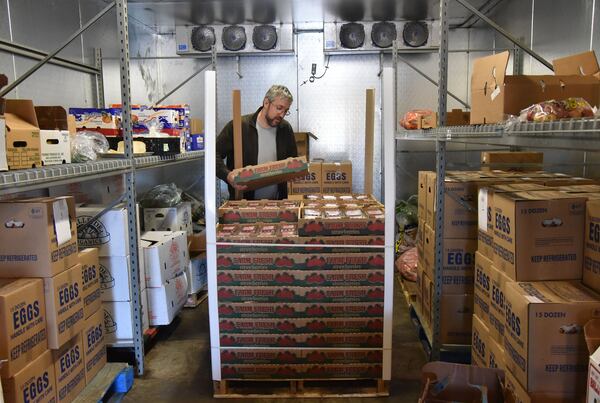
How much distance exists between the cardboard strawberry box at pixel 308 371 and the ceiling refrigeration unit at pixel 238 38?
12.6ft

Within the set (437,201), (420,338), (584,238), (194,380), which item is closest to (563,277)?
(584,238)

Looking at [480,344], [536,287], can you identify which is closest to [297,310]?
[480,344]

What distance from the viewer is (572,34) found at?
3.40m

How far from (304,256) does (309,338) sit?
418mm

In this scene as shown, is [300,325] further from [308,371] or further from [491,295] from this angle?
[491,295]

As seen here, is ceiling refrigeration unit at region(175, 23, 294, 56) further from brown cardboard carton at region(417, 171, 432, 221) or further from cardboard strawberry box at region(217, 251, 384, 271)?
cardboard strawberry box at region(217, 251, 384, 271)

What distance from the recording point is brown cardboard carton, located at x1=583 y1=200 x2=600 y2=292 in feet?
5.19

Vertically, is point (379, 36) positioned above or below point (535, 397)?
above

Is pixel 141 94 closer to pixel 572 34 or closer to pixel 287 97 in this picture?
pixel 287 97

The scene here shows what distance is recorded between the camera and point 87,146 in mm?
2367

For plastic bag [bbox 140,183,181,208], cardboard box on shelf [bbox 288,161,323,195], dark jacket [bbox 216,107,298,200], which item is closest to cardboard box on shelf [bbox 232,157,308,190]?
dark jacket [bbox 216,107,298,200]

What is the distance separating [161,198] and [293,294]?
2.02 meters

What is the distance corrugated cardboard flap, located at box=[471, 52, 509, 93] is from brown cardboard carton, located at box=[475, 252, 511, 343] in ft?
2.48

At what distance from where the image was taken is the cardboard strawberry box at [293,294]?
226 centimetres
